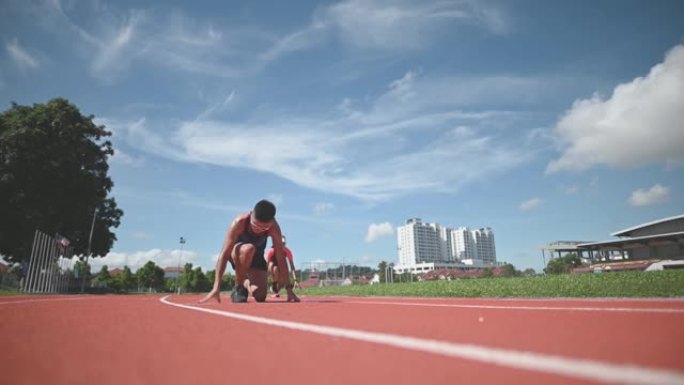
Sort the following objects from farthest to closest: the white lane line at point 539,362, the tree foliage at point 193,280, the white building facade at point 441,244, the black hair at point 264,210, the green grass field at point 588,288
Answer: the white building facade at point 441,244 → the tree foliage at point 193,280 → the green grass field at point 588,288 → the black hair at point 264,210 → the white lane line at point 539,362

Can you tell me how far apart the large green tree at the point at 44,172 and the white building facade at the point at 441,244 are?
503 feet

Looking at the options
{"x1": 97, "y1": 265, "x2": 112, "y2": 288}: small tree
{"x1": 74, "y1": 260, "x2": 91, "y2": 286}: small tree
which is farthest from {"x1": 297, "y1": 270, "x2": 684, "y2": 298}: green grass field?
{"x1": 97, "y1": 265, "x2": 112, "y2": 288}: small tree

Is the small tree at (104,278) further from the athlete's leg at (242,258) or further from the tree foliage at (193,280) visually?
the athlete's leg at (242,258)

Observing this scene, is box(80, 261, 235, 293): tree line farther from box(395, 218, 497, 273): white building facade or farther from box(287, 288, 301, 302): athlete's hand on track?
box(395, 218, 497, 273): white building facade

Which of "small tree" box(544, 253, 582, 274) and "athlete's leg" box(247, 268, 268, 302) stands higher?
"small tree" box(544, 253, 582, 274)

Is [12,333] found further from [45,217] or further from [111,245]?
[111,245]

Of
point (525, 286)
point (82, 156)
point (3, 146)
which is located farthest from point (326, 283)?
point (525, 286)

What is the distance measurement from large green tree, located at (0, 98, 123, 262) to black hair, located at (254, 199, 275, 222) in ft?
81.5

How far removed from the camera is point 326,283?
167 ft

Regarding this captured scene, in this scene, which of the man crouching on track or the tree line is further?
the tree line

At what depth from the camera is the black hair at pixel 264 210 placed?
673cm

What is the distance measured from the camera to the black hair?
22.1 ft

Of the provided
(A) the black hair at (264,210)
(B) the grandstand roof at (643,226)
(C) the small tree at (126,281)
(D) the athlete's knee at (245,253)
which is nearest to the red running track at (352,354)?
(A) the black hair at (264,210)

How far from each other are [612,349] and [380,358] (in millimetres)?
1134
